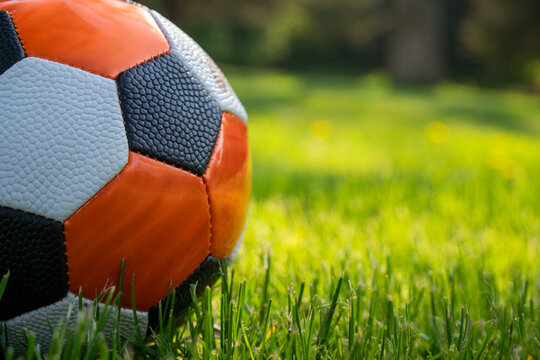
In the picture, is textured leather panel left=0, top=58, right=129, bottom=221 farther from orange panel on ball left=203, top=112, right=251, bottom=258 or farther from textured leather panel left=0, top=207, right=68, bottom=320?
orange panel on ball left=203, top=112, right=251, bottom=258

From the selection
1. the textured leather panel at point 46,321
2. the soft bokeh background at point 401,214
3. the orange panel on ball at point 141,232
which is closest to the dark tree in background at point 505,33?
the soft bokeh background at point 401,214

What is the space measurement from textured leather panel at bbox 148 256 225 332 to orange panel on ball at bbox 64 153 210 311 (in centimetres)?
3

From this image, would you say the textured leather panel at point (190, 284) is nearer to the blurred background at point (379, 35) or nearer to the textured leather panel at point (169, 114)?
the textured leather panel at point (169, 114)

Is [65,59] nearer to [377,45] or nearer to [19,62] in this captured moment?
[19,62]

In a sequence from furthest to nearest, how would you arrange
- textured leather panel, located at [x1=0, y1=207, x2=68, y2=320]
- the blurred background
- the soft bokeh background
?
the blurred background, the soft bokeh background, textured leather panel, located at [x1=0, y1=207, x2=68, y2=320]

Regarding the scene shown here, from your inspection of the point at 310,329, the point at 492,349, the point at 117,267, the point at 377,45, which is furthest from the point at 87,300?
the point at 377,45

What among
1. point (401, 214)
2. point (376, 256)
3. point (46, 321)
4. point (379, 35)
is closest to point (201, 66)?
point (46, 321)

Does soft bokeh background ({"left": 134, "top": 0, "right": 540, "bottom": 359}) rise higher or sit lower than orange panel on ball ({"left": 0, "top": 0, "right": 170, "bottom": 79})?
lower

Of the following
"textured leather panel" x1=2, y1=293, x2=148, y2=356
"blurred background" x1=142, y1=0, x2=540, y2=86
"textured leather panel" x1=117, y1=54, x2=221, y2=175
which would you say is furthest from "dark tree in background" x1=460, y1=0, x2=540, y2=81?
"textured leather panel" x1=2, y1=293, x2=148, y2=356

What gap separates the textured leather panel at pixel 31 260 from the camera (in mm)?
1239

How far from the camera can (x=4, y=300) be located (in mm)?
1279

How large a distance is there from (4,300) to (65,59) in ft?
1.97

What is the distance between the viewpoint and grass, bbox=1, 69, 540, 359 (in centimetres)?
144

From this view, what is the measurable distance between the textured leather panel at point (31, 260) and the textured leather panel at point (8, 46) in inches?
14.5
